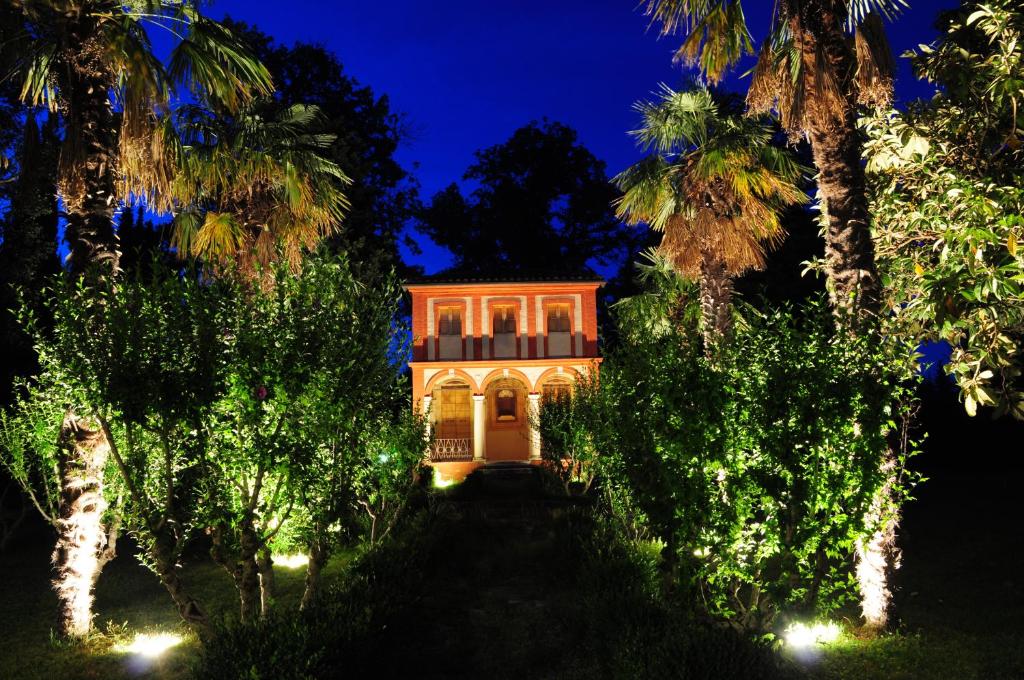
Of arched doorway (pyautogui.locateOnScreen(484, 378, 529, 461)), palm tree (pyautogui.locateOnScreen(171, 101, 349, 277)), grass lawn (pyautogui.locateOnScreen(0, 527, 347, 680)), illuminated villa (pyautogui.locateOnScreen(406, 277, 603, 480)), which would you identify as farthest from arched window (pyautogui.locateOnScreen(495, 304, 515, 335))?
grass lawn (pyautogui.locateOnScreen(0, 527, 347, 680))

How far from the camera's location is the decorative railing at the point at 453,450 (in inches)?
1104

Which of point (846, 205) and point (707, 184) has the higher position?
point (707, 184)

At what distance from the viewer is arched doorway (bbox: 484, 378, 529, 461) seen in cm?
2955

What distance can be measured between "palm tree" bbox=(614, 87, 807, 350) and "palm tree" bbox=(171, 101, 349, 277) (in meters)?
6.95

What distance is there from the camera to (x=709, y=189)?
16.1 meters

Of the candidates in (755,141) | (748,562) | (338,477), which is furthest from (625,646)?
(755,141)

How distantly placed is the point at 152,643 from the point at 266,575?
91.6 inches

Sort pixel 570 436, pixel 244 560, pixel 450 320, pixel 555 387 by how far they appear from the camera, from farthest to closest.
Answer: pixel 450 320, pixel 555 387, pixel 570 436, pixel 244 560

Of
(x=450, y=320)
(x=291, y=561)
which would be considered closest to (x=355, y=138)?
(x=450, y=320)

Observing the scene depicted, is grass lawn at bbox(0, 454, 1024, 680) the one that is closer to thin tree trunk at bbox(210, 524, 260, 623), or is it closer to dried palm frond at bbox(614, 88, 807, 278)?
thin tree trunk at bbox(210, 524, 260, 623)

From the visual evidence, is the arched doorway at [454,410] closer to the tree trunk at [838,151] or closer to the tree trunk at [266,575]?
the tree trunk at [266,575]

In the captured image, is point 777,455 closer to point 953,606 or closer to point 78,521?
point 953,606

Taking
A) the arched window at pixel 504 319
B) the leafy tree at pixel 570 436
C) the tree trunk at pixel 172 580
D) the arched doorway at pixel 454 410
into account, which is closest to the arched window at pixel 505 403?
the arched doorway at pixel 454 410

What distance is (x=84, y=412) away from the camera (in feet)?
27.4
